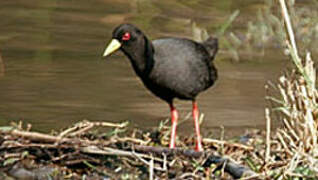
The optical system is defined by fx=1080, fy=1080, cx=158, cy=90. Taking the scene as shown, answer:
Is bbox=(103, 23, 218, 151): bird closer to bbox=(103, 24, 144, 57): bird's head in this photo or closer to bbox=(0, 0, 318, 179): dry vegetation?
bbox=(103, 24, 144, 57): bird's head

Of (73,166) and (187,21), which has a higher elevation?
(187,21)

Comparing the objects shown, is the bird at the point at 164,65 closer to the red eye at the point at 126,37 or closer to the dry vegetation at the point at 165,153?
the red eye at the point at 126,37

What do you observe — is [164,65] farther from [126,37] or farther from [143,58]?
[126,37]

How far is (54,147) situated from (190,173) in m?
1.07

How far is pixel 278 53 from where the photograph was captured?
12391mm

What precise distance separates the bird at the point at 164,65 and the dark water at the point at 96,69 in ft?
2.80

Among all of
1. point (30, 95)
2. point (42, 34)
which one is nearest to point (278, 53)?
point (42, 34)

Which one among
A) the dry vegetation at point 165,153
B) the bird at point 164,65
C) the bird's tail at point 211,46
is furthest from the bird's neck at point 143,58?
the bird's tail at point 211,46

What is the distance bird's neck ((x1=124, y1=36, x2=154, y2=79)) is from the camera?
8.10 metres

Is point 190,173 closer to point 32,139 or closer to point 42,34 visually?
point 32,139

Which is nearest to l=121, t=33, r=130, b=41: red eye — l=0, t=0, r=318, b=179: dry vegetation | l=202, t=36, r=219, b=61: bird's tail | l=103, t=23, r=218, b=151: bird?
l=103, t=23, r=218, b=151: bird

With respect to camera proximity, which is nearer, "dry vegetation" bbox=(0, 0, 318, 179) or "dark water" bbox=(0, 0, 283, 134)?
"dry vegetation" bbox=(0, 0, 318, 179)

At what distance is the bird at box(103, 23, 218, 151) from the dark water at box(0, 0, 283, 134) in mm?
852

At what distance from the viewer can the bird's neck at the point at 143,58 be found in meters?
8.10
